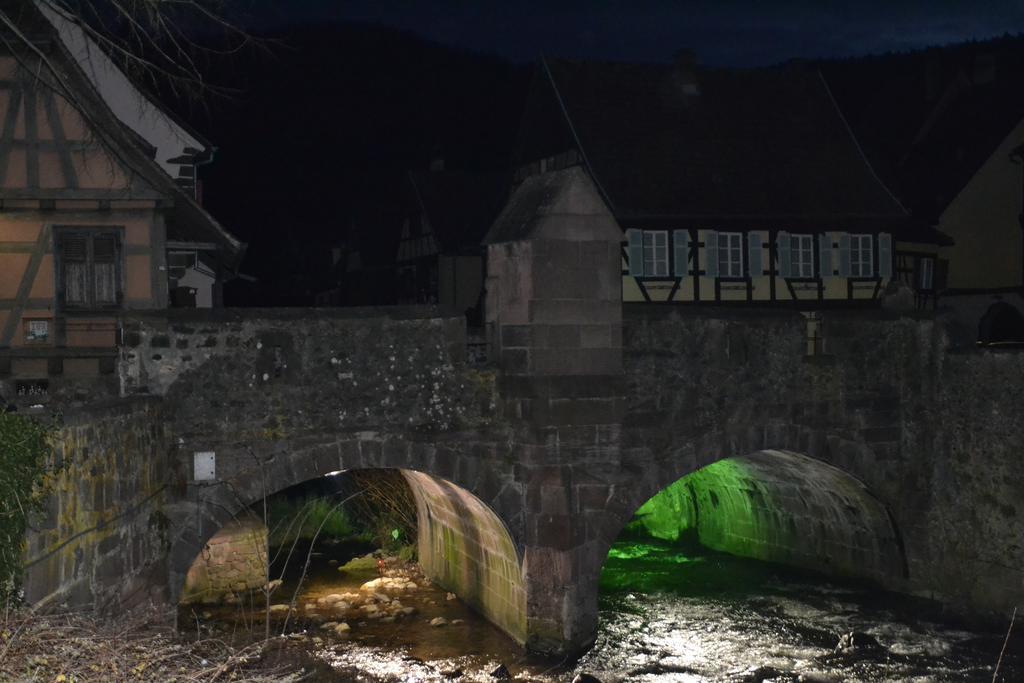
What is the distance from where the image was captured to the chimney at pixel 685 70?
28234 mm

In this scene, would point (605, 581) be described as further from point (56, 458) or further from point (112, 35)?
point (112, 35)

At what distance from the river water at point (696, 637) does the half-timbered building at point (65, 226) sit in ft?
13.5

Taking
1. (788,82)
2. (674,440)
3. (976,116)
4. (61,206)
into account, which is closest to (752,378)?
(674,440)

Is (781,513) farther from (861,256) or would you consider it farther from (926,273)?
(926,273)

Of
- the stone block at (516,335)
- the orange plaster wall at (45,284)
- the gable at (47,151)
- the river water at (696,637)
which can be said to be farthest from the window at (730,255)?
the orange plaster wall at (45,284)

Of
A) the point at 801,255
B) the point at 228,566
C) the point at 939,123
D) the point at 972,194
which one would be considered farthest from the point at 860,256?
the point at 228,566

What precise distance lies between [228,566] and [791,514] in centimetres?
852

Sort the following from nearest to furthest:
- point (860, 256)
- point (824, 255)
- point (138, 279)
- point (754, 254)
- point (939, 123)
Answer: point (138, 279) → point (754, 254) → point (824, 255) → point (860, 256) → point (939, 123)

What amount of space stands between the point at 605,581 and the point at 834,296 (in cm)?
1137

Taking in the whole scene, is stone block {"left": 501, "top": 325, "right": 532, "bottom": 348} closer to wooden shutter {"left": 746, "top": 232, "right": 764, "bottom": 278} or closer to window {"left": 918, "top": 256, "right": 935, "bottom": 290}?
wooden shutter {"left": 746, "top": 232, "right": 764, "bottom": 278}

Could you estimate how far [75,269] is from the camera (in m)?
14.6

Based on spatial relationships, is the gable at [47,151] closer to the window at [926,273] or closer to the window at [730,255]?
the window at [730,255]

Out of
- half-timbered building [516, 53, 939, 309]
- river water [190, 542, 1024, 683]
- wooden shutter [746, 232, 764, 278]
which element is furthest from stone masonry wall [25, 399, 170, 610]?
wooden shutter [746, 232, 764, 278]

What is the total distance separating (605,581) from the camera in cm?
1833
